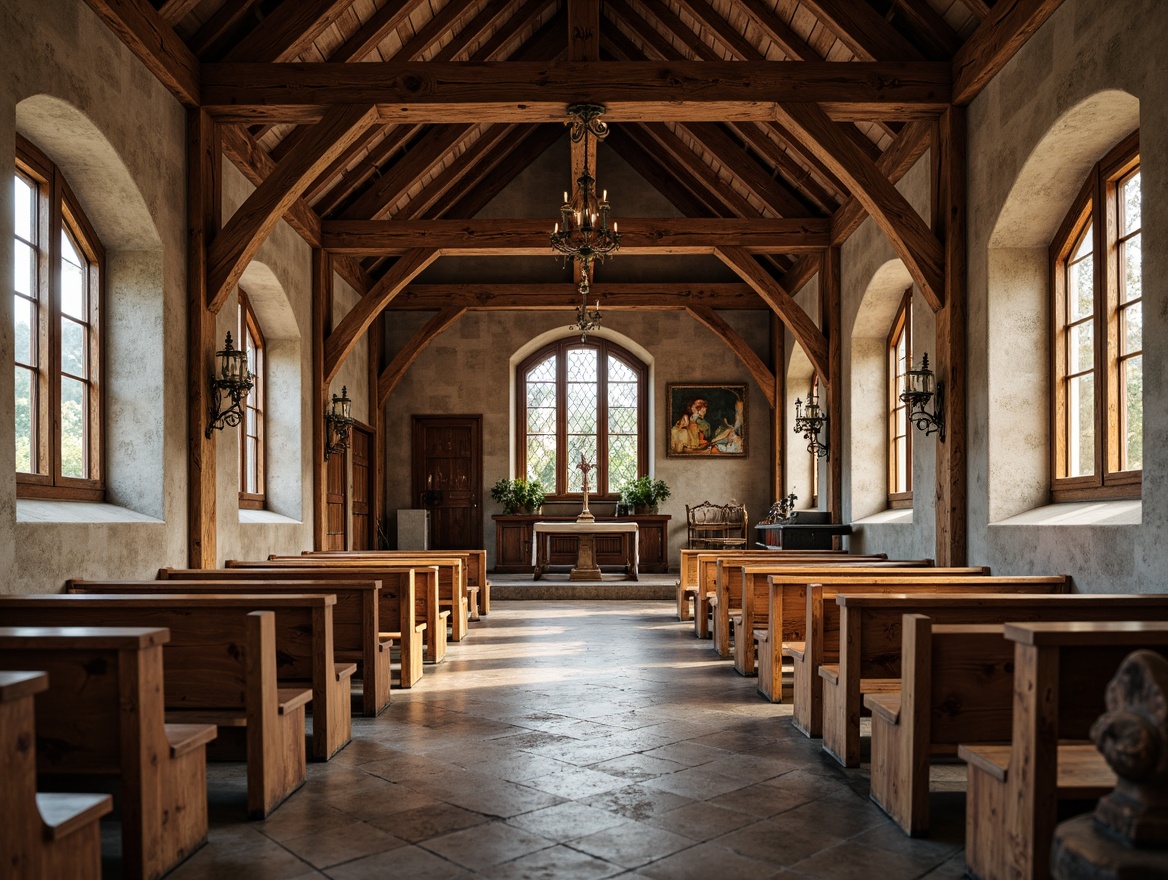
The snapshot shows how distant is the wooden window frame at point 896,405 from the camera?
8.69 metres

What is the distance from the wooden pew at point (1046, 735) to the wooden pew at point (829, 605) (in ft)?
5.55

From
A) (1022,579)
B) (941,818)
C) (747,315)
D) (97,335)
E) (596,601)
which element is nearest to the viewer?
(941,818)

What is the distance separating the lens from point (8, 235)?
14.8ft

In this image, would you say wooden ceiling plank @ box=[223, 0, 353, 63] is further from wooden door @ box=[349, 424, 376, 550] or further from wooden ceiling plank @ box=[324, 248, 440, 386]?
wooden door @ box=[349, 424, 376, 550]

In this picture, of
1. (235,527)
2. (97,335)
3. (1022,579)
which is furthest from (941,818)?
(235,527)

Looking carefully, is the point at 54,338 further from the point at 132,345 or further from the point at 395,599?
the point at 395,599

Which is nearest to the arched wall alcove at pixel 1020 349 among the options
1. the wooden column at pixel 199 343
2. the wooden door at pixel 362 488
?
the wooden column at pixel 199 343

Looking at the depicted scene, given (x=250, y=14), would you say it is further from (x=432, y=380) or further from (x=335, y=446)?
(x=432, y=380)

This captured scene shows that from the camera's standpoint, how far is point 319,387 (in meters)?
9.91

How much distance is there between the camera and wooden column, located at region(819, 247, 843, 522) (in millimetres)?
9812

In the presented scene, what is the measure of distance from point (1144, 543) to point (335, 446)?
24.5ft

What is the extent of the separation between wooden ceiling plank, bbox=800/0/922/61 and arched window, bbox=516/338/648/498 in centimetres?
761

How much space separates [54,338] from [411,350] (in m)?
7.41

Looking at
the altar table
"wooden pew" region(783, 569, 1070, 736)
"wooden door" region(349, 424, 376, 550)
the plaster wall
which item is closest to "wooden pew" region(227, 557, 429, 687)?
"wooden pew" region(783, 569, 1070, 736)
